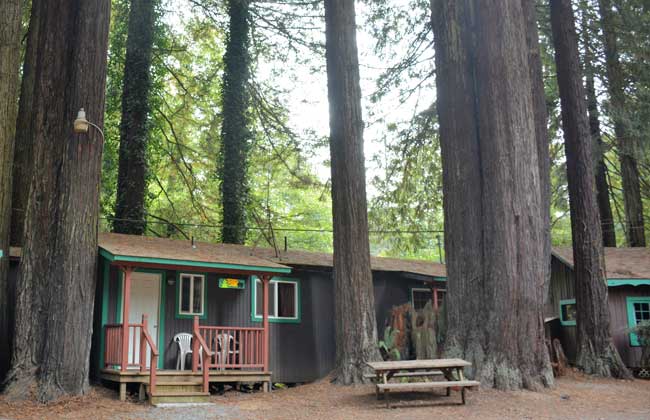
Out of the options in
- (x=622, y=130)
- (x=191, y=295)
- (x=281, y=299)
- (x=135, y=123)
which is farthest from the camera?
(x=622, y=130)

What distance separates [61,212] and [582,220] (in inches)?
468

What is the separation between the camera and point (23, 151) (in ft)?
49.2

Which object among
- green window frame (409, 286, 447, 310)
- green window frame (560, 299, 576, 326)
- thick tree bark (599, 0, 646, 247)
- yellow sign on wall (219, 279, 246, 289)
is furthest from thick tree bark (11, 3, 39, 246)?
thick tree bark (599, 0, 646, 247)

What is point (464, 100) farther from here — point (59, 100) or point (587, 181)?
point (59, 100)

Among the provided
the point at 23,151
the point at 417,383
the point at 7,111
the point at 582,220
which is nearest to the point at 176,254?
the point at 7,111

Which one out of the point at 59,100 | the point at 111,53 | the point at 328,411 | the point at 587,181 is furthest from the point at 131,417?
the point at 111,53

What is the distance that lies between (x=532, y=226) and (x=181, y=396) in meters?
6.98

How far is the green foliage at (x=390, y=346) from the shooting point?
13852 mm

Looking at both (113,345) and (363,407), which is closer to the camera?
(363,407)

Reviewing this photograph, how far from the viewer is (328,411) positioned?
32.4ft

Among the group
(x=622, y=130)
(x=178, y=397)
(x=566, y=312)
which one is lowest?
(x=178, y=397)

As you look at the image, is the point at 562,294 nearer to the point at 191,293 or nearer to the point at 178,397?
the point at 191,293

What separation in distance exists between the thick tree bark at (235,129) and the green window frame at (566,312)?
31.2 ft

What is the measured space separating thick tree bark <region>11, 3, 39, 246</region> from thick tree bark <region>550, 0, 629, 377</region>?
42.0 feet
